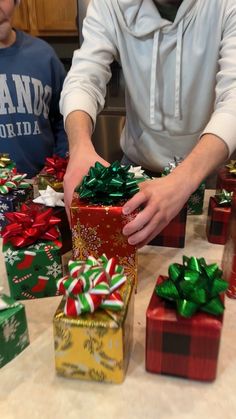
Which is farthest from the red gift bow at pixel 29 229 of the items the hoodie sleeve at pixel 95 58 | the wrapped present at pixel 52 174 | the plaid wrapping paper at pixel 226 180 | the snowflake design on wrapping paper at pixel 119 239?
the plaid wrapping paper at pixel 226 180

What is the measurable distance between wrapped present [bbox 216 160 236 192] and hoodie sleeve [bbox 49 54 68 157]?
711mm

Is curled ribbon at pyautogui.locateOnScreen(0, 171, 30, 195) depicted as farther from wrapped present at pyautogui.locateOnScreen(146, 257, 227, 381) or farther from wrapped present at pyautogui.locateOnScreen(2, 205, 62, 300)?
wrapped present at pyautogui.locateOnScreen(146, 257, 227, 381)

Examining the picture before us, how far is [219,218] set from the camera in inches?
36.2

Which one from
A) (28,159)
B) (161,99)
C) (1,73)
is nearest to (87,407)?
(161,99)

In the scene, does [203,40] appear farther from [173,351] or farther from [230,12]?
[173,351]

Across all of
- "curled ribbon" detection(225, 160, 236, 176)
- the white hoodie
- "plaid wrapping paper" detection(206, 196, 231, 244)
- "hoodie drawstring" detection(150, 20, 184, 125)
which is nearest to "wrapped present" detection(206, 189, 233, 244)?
"plaid wrapping paper" detection(206, 196, 231, 244)

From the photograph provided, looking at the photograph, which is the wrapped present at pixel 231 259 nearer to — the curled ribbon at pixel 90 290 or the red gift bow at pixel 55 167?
the curled ribbon at pixel 90 290

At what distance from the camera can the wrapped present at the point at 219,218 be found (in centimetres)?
91

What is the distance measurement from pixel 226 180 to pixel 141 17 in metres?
0.47

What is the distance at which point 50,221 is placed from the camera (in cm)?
80

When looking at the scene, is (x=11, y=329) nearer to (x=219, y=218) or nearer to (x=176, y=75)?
(x=219, y=218)

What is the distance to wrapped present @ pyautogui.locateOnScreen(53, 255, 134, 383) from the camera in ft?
1.86

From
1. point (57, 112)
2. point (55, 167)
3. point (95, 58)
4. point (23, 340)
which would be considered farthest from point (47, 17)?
point (23, 340)

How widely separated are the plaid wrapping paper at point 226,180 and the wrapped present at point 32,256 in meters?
0.47
